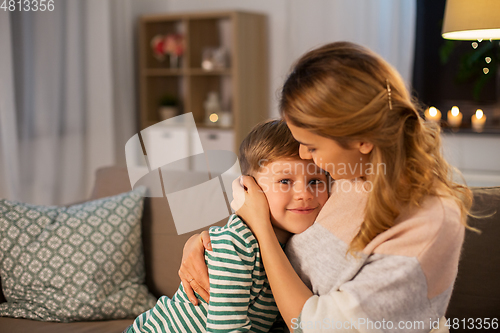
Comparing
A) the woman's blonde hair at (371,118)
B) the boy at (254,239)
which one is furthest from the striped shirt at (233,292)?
the woman's blonde hair at (371,118)

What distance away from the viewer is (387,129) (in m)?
0.84

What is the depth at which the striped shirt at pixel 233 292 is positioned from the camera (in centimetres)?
98

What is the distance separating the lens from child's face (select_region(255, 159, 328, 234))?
1048 mm

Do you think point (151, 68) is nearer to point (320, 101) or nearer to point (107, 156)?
point (107, 156)

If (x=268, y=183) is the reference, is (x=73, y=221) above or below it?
below

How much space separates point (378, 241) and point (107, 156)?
3334 millimetres

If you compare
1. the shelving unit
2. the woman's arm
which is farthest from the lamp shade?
the shelving unit

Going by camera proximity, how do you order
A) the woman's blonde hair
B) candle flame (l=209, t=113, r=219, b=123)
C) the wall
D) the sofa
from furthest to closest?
candle flame (l=209, t=113, r=219, b=123) → the wall → the sofa → the woman's blonde hair

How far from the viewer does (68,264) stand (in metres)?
1.61

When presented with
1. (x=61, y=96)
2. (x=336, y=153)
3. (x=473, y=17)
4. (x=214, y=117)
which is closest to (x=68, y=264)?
(x=336, y=153)

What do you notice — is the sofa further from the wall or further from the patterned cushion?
the wall

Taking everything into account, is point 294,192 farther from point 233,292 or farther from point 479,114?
point 479,114

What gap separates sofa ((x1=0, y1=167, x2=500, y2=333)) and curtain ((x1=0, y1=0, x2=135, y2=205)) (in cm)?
163

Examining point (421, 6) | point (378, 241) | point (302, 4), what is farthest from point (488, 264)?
point (302, 4)
